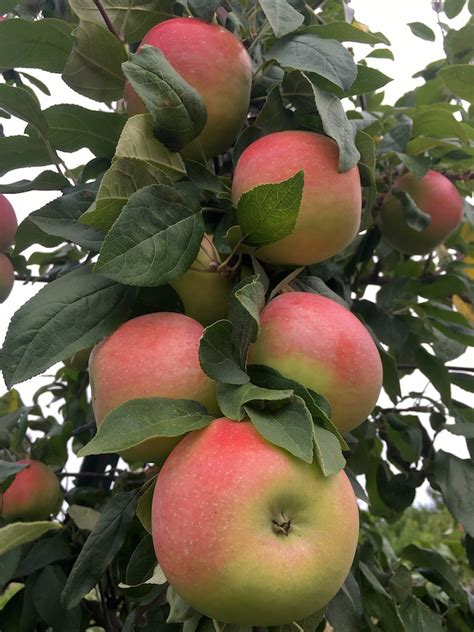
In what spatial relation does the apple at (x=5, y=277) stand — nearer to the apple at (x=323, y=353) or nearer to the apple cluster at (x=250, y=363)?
the apple cluster at (x=250, y=363)

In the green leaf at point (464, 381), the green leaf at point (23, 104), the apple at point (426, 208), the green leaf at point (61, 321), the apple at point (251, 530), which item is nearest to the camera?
the apple at point (251, 530)

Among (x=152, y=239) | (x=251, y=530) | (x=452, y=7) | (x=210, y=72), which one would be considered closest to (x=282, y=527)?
(x=251, y=530)

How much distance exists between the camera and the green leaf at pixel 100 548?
2.47 ft

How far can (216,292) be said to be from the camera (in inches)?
27.4

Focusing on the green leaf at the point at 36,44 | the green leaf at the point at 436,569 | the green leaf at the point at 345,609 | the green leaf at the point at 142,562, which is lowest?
the green leaf at the point at 436,569

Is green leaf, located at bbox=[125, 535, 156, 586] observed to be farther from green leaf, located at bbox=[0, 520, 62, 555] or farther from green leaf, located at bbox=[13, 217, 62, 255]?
green leaf, located at bbox=[13, 217, 62, 255]

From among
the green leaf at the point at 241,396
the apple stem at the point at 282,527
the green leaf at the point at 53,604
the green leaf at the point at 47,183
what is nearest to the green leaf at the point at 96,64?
the green leaf at the point at 47,183

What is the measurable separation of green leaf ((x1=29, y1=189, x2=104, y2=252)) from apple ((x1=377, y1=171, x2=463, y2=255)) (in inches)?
22.6

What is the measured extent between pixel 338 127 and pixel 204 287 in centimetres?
20

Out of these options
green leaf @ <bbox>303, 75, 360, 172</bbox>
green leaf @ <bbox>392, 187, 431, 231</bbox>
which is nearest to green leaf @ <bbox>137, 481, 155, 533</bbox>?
green leaf @ <bbox>303, 75, 360, 172</bbox>

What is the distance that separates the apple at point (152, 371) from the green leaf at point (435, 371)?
0.63 m

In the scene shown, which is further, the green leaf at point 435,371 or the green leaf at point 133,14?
the green leaf at point 435,371

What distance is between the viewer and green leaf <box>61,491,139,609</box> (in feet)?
2.47

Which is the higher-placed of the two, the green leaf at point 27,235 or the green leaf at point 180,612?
the green leaf at point 27,235
